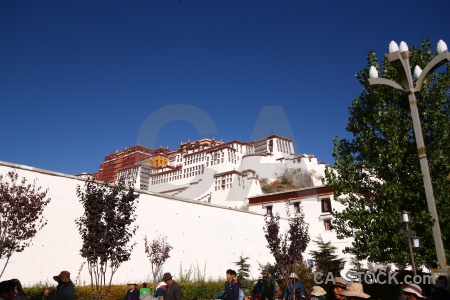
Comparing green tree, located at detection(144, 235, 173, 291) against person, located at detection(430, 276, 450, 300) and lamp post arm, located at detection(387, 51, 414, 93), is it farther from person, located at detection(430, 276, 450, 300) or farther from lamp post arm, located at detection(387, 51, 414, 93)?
lamp post arm, located at detection(387, 51, 414, 93)

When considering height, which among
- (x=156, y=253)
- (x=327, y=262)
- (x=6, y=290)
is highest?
(x=156, y=253)

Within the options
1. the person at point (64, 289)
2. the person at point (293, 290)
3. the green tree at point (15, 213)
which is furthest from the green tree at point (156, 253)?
the person at point (64, 289)

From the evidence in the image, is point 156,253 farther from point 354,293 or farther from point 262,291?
point 354,293

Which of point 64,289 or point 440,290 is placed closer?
point 440,290

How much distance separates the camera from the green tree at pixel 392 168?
1215 centimetres

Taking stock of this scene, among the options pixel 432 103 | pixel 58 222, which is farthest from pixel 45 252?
pixel 432 103

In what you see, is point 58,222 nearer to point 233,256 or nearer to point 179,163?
point 233,256

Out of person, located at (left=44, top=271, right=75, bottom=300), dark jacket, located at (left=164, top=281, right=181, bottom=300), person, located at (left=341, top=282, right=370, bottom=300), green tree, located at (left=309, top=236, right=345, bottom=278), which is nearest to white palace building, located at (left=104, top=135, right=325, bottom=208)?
green tree, located at (left=309, top=236, right=345, bottom=278)

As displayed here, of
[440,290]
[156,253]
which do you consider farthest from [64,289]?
[156,253]

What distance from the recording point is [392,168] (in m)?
13.2

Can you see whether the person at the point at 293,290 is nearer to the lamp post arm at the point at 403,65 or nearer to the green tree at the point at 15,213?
the lamp post arm at the point at 403,65

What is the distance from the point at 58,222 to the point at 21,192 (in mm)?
3377

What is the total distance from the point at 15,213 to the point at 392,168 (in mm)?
14204

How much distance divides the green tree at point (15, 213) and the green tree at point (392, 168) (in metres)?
12.0
